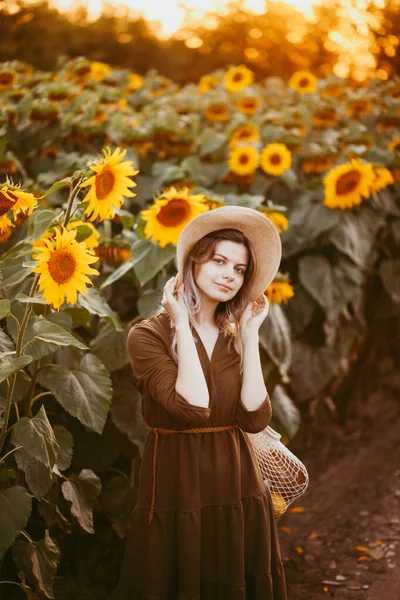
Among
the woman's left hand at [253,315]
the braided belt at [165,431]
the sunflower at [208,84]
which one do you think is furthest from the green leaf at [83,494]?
the sunflower at [208,84]

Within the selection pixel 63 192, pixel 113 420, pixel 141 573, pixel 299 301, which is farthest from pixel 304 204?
pixel 141 573

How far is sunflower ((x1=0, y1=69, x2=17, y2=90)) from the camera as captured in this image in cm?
437

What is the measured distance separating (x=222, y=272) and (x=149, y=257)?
0.65m

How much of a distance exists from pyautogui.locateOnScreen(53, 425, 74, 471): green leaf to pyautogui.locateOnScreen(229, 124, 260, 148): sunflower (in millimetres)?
2324

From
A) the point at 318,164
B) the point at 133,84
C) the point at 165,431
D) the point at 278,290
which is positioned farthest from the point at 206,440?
the point at 133,84

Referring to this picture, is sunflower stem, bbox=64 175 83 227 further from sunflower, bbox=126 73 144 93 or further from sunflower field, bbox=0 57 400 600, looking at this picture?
sunflower, bbox=126 73 144 93

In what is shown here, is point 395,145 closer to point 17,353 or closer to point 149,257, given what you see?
point 149,257

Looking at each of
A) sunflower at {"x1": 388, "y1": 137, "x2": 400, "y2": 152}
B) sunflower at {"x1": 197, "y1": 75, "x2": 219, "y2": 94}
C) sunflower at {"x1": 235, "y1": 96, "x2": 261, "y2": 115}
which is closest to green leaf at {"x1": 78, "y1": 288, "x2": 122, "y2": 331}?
sunflower at {"x1": 388, "y1": 137, "x2": 400, "y2": 152}

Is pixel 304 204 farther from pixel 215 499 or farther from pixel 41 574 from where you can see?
pixel 41 574

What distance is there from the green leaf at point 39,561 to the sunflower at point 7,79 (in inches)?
118

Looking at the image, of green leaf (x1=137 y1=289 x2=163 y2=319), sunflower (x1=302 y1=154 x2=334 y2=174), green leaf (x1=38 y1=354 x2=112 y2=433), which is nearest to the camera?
green leaf (x1=38 y1=354 x2=112 y2=433)

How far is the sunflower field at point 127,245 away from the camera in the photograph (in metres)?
2.21

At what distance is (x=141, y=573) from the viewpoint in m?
2.15

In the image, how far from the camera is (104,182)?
→ 2201 millimetres
